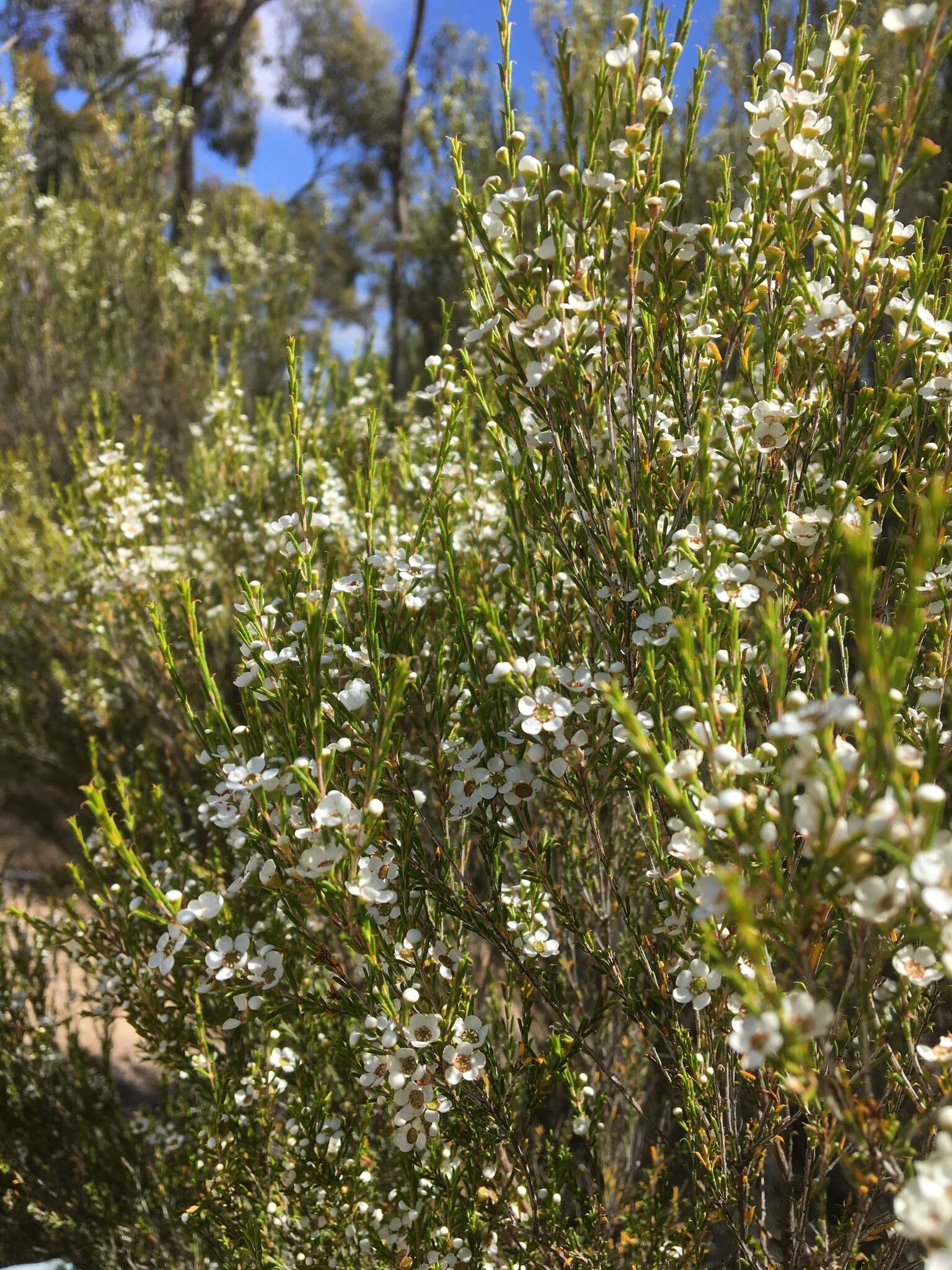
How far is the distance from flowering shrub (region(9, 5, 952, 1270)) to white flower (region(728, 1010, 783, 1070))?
11 centimetres

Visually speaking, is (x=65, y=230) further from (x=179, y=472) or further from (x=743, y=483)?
(x=743, y=483)

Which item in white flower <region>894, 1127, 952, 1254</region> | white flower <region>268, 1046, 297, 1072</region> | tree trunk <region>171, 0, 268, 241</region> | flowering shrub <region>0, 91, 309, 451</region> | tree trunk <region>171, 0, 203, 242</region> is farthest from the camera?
tree trunk <region>171, 0, 268, 241</region>

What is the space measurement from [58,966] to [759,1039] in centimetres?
467

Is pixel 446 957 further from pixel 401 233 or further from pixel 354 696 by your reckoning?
pixel 401 233

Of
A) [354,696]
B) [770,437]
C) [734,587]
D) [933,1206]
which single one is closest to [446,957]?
[354,696]

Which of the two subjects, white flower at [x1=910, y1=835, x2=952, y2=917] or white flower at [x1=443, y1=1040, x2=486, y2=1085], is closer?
white flower at [x1=910, y1=835, x2=952, y2=917]

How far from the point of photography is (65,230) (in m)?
7.96

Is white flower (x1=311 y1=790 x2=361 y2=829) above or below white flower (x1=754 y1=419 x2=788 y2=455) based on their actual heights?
below

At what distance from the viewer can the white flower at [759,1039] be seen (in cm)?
94

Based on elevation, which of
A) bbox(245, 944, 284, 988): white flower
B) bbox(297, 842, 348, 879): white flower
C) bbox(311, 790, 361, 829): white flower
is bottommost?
bbox(245, 944, 284, 988): white flower

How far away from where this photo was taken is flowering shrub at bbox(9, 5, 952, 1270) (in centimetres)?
139

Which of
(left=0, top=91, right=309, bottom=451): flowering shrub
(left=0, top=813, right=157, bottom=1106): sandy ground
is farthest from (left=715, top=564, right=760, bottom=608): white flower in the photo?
(left=0, top=91, right=309, bottom=451): flowering shrub

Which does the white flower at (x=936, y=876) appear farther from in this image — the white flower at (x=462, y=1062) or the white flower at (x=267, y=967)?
the white flower at (x=267, y=967)

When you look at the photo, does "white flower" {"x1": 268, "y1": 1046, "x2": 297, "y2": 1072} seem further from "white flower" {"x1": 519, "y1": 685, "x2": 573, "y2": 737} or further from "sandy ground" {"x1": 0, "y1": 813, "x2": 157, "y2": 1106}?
"white flower" {"x1": 519, "y1": 685, "x2": 573, "y2": 737}
